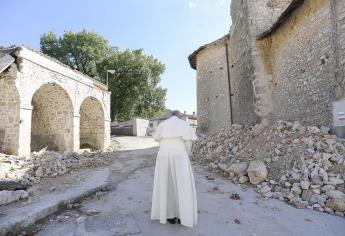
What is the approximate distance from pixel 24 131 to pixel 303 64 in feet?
30.6

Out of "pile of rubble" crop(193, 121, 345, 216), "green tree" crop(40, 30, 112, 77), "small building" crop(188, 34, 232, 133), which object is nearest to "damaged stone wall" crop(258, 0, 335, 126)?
"pile of rubble" crop(193, 121, 345, 216)

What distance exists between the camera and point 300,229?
148 inches

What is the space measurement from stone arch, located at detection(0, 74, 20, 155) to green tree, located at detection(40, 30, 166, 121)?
17399 millimetres

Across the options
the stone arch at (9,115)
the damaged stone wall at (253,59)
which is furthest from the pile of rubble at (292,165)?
the stone arch at (9,115)

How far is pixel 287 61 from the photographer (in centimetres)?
867

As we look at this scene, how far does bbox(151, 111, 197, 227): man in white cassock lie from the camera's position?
3.68m

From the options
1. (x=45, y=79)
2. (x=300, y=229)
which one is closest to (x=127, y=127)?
(x=45, y=79)

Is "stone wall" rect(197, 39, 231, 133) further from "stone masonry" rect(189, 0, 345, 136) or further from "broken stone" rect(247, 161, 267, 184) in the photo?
"broken stone" rect(247, 161, 267, 184)

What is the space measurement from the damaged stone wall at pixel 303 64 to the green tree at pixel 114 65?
19.6 m

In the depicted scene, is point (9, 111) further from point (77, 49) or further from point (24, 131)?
point (77, 49)

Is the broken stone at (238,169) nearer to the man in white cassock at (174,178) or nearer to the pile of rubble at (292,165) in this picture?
the pile of rubble at (292,165)

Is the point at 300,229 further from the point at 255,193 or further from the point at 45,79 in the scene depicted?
the point at 45,79

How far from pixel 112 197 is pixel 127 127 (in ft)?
76.9

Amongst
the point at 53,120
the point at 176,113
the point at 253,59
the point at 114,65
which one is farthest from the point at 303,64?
the point at 114,65
